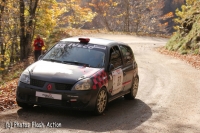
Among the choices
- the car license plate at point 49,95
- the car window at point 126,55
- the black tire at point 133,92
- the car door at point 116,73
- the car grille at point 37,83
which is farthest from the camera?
the black tire at point 133,92

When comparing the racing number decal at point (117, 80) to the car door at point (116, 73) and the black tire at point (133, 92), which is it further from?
the black tire at point (133, 92)

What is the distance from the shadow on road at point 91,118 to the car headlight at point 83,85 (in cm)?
69

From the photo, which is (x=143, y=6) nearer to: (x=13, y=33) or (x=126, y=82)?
(x=13, y=33)

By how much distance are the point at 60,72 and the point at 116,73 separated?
1.80 metres

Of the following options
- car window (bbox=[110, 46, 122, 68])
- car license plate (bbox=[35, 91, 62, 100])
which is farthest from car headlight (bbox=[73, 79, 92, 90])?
car window (bbox=[110, 46, 122, 68])

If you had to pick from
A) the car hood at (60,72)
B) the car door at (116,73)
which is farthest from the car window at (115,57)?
the car hood at (60,72)

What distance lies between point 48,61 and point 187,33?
2153cm

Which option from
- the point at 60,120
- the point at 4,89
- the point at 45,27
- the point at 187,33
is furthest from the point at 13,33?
the point at 60,120

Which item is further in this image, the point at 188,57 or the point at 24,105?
the point at 188,57

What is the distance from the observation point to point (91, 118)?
854cm

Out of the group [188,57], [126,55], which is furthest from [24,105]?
[188,57]

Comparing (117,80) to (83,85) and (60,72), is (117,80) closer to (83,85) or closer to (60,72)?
(83,85)

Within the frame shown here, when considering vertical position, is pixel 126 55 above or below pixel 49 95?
above

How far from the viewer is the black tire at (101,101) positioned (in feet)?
28.1
